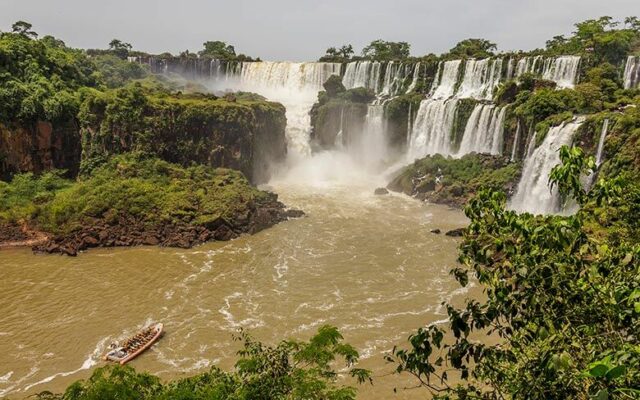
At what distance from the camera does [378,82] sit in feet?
191

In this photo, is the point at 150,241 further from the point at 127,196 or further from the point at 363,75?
the point at 363,75

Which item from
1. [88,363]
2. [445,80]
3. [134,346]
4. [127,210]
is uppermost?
[445,80]

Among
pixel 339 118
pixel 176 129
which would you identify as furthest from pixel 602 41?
pixel 176 129

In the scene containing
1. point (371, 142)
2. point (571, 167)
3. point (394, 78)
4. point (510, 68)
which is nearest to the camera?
point (571, 167)

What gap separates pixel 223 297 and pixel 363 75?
43.4 metres

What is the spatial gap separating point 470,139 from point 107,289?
106 ft

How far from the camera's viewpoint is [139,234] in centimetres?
2875

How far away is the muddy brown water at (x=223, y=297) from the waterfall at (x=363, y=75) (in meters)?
30.9

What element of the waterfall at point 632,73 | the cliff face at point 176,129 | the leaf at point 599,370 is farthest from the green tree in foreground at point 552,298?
the waterfall at point 632,73

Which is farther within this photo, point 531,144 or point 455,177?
point 455,177

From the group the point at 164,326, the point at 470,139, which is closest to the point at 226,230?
the point at 164,326

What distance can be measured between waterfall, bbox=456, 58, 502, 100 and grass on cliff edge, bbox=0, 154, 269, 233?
26621mm

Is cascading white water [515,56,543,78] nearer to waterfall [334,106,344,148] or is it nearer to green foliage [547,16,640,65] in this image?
green foliage [547,16,640,65]

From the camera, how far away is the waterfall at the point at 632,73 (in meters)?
40.9
